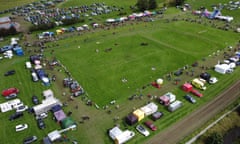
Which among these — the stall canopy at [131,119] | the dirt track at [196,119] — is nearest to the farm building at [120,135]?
the stall canopy at [131,119]

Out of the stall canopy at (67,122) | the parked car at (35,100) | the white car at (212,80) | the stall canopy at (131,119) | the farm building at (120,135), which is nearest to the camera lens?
the farm building at (120,135)

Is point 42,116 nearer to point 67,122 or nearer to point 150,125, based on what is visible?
point 67,122

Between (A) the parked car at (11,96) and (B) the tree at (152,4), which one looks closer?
(A) the parked car at (11,96)

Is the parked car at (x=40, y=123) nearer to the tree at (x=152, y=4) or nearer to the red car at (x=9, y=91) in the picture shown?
the red car at (x=9, y=91)

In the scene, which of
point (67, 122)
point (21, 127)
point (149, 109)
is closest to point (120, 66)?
point (149, 109)

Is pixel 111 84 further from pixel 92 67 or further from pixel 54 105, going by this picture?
pixel 54 105

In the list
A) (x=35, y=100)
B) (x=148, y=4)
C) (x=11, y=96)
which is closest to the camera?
(x=35, y=100)

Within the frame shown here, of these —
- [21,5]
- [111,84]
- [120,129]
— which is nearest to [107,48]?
[111,84]
